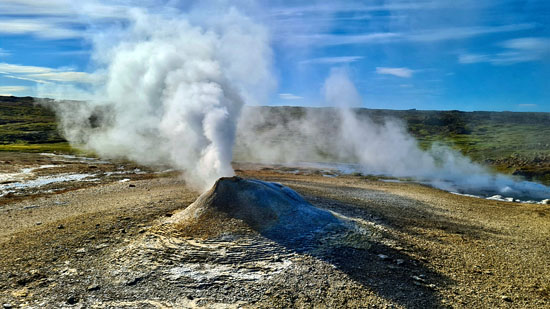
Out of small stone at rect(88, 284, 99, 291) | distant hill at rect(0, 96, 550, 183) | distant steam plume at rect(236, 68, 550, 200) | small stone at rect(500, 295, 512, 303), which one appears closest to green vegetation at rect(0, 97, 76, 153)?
distant hill at rect(0, 96, 550, 183)

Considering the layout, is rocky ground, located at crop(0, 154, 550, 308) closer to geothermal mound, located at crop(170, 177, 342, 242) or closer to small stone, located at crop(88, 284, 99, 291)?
small stone, located at crop(88, 284, 99, 291)

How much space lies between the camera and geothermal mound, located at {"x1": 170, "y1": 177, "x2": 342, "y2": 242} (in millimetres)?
12531

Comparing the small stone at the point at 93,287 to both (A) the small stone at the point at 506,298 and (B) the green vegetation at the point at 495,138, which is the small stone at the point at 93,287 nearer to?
(A) the small stone at the point at 506,298

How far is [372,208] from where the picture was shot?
18906 millimetres

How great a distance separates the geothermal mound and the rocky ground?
44 cm

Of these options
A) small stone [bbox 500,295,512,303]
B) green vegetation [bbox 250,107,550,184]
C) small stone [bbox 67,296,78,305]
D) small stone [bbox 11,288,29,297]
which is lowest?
small stone [bbox 500,295,512,303]

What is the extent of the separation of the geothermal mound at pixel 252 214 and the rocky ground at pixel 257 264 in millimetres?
443

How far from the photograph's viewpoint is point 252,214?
518 inches

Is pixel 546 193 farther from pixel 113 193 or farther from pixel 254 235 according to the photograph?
pixel 113 193

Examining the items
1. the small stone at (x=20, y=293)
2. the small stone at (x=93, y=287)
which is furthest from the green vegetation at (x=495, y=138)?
the small stone at (x=20, y=293)

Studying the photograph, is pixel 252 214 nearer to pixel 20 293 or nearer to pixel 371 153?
pixel 20 293

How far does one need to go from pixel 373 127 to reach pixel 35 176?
48300 millimetres

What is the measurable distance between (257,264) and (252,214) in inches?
109

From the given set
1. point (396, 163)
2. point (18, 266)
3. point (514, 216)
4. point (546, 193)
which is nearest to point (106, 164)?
point (18, 266)
